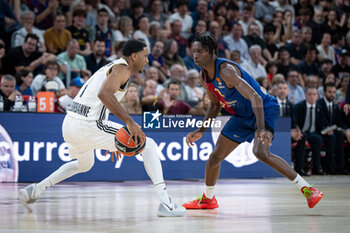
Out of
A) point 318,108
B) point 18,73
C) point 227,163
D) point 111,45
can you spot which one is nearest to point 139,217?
point 227,163

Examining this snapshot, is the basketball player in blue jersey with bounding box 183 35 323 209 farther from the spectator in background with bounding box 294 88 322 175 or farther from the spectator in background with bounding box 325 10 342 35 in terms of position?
the spectator in background with bounding box 325 10 342 35

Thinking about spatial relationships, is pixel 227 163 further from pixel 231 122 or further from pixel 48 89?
pixel 231 122

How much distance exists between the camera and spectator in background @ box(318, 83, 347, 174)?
13664 mm

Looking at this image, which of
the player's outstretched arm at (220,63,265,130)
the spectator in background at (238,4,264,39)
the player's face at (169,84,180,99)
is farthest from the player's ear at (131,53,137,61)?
the spectator in background at (238,4,264,39)

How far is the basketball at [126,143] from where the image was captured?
622 cm

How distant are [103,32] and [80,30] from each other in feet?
2.29

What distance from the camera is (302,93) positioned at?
15867mm

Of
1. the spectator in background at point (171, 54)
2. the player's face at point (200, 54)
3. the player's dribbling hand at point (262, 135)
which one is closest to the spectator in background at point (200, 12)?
the spectator in background at point (171, 54)

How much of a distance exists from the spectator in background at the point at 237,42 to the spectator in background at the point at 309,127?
342 cm

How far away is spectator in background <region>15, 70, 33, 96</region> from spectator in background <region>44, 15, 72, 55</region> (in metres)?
1.94

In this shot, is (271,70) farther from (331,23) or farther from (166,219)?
(166,219)

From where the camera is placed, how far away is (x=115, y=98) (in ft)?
20.1

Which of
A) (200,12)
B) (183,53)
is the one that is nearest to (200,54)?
(183,53)

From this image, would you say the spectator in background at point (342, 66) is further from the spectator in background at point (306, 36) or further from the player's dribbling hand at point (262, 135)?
the player's dribbling hand at point (262, 135)
